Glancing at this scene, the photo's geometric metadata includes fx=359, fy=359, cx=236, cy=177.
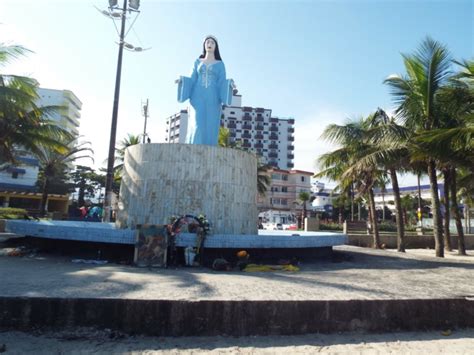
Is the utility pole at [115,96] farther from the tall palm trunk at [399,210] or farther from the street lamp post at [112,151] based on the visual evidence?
the tall palm trunk at [399,210]

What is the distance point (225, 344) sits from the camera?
4676 mm

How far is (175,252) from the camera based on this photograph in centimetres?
884

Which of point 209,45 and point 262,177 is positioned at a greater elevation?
point 209,45

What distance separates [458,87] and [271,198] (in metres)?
52.3

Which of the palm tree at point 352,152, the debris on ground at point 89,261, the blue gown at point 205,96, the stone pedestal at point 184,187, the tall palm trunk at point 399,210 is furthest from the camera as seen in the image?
the palm tree at point 352,152

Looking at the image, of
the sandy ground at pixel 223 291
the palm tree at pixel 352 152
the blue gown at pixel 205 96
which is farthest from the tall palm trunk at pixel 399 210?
the blue gown at pixel 205 96

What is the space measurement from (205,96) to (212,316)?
8601mm

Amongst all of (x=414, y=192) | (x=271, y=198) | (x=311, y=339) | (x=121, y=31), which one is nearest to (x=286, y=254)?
(x=311, y=339)

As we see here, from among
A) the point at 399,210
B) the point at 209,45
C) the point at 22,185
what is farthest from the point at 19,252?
the point at 22,185

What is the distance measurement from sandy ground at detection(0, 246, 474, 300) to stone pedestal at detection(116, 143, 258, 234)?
2091 mm

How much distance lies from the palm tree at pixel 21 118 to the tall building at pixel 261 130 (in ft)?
234

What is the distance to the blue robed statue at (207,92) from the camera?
475 inches

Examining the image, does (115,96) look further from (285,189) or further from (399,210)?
(285,189)

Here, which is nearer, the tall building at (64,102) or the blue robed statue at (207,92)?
the blue robed statue at (207,92)
